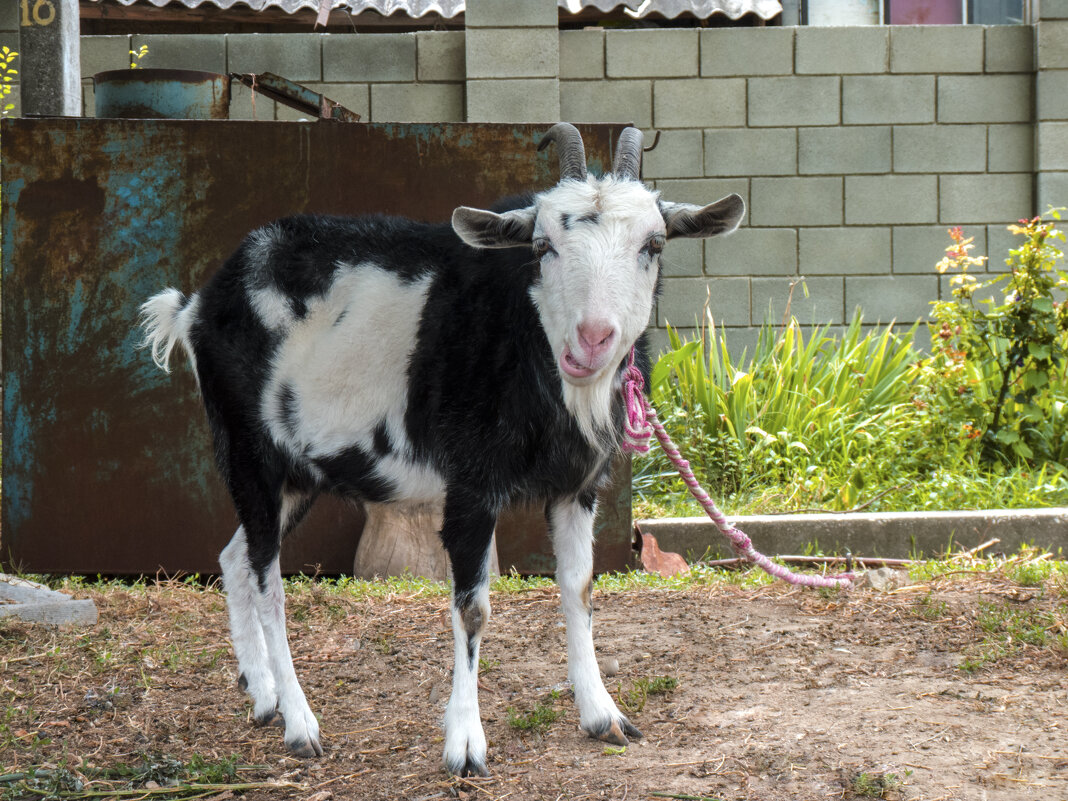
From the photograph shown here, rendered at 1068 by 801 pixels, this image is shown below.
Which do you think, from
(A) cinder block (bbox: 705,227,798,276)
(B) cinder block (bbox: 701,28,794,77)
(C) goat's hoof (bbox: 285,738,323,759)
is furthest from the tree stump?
(B) cinder block (bbox: 701,28,794,77)

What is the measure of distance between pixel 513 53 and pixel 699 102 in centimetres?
132

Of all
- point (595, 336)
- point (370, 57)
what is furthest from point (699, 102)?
point (595, 336)

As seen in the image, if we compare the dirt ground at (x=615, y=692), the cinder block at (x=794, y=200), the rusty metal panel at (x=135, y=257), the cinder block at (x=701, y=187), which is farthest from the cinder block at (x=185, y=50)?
the dirt ground at (x=615, y=692)

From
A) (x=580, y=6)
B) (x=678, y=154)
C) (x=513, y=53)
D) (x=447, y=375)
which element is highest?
(x=580, y=6)

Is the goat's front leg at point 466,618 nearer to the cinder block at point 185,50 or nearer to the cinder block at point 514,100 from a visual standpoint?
the cinder block at point 514,100

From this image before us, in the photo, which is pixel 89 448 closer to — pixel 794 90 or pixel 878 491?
pixel 878 491

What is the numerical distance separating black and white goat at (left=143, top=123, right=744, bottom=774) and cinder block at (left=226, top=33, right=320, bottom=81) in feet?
13.2

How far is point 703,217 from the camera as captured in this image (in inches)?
118

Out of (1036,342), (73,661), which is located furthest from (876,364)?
(73,661)

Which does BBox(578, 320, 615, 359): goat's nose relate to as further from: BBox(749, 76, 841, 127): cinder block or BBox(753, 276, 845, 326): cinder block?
BBox(749, 76, 841, 127): cinder block

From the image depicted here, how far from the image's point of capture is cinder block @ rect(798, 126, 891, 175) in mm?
7246

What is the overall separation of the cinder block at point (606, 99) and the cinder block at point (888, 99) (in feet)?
4.51

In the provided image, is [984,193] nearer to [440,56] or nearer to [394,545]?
[440,56]

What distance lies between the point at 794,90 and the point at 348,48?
10.1 ft
